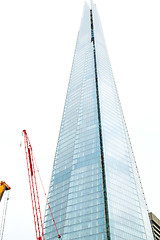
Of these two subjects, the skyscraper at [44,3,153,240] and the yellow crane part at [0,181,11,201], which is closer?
the yellow crane part at [0,181,11,201]

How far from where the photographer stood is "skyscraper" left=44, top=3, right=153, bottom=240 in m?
103

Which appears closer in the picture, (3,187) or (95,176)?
(3,187)

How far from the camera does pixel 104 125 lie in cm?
13988

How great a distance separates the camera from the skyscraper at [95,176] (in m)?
103

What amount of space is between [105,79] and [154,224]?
3838 inches

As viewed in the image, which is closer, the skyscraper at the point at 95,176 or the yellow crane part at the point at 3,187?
the yellow crane part at the point at 3,187

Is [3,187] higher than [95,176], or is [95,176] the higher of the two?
[95,176]

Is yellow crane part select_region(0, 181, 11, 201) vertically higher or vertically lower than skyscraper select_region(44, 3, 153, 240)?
lower

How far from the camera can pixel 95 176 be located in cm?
11606

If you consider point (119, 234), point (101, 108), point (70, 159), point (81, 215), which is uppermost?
point (101, 108)

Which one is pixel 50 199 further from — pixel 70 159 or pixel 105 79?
pixel 105 79

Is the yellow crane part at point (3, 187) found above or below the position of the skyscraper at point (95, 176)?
below

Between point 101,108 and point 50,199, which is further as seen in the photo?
point 101,108

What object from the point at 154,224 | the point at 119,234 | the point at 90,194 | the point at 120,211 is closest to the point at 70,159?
the point at 90,194
